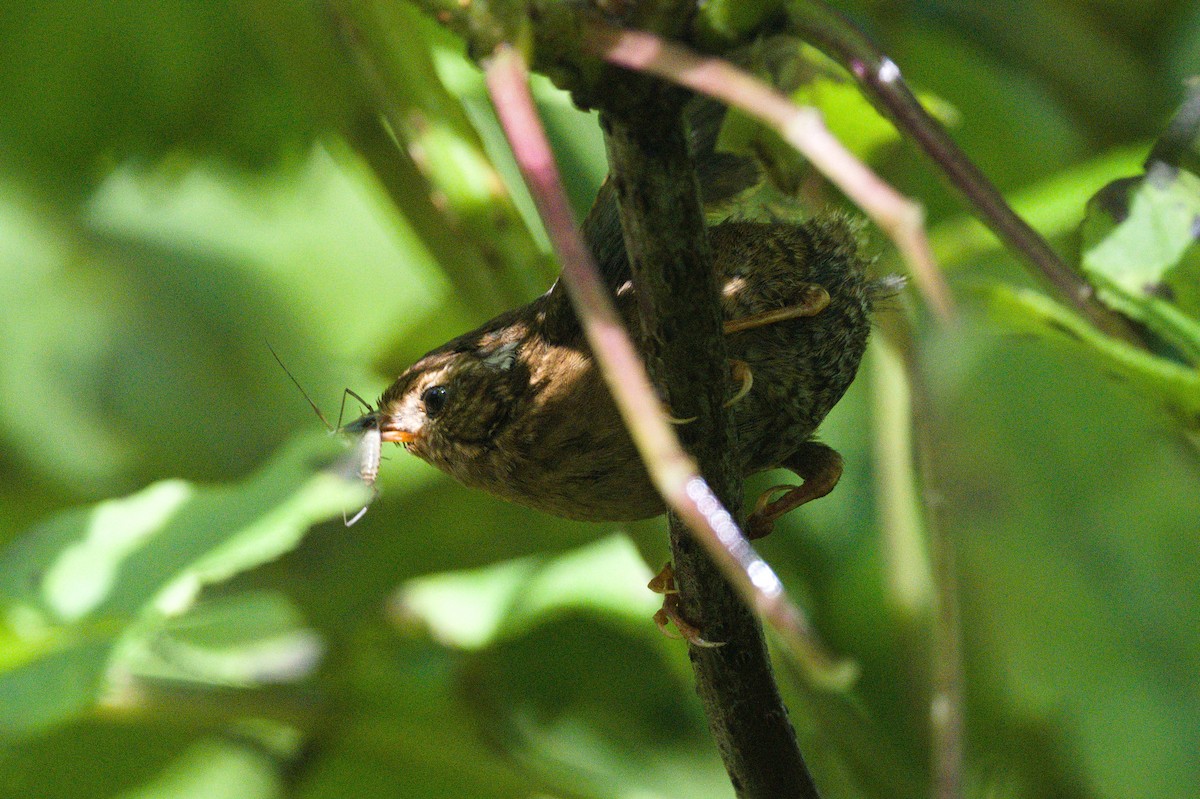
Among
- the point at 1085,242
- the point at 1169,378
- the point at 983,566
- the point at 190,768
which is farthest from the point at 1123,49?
the point at 190,768

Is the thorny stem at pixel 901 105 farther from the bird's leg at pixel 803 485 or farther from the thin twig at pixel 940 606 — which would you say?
the bird's leg at pixel 803 485

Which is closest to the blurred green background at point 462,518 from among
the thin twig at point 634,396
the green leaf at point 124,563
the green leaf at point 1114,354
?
the green leaf at point 124,563

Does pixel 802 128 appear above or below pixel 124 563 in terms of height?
below

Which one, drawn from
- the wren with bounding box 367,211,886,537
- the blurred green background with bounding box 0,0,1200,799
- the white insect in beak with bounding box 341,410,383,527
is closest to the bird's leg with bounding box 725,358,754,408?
the wren with bounding box 367,211,886,537

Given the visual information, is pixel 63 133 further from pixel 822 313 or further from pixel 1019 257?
pixel 1019 257

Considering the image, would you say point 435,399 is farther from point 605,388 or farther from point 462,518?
point 462,518

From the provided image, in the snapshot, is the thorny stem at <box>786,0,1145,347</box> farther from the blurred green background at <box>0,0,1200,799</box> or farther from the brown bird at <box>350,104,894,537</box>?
the blurred green background at <box>0,0,1200,799</box>

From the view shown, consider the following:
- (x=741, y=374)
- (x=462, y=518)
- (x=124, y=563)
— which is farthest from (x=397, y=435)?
(x=462, y=518)
